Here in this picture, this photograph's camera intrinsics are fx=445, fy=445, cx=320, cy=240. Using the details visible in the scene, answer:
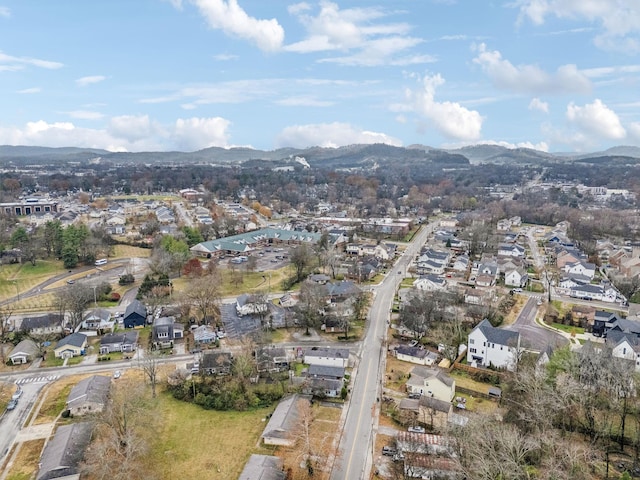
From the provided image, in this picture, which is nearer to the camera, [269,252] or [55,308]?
[55,308]

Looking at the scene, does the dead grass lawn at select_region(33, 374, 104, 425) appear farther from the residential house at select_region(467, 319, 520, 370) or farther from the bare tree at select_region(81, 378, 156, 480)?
the residential house at select_region(467, 319, 520, 370)

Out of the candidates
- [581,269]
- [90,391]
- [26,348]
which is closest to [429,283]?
[581,269]

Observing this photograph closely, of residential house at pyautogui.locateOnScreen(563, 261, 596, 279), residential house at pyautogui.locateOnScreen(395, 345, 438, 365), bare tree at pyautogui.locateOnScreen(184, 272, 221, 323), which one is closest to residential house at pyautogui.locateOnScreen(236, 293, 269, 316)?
bare tree at pyautogui.locateOnScreen(184, 272, 221, 323)

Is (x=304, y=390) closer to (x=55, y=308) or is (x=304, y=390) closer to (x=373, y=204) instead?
(x=55, y=308)

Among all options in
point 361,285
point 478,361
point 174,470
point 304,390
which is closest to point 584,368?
point 478,361

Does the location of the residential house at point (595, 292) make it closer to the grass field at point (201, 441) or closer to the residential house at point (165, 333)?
the grass field at point (201, 441)

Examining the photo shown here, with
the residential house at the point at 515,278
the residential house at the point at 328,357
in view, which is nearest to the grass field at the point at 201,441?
the residential house at the point at 328,357
